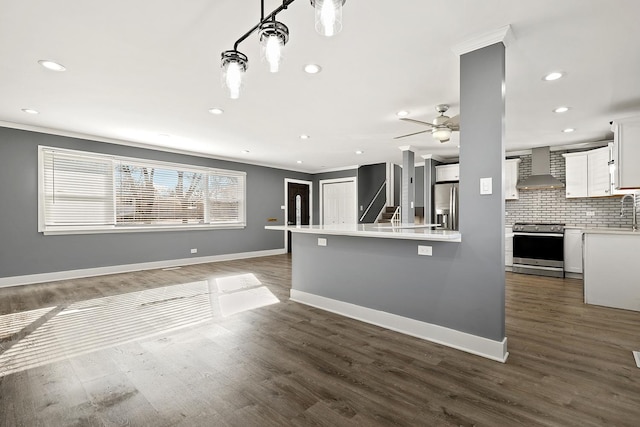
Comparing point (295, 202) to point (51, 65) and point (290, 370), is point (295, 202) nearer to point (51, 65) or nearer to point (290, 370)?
point (51, 65)

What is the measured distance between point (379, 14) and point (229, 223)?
622cm

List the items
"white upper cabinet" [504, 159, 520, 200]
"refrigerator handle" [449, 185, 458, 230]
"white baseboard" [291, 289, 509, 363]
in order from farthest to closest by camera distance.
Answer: "refrigerator handle" [449, 185, 458, 230]
"white upper cabinet" [504, 159, 520, 200]
"white baseboard" [291, 289, 509, 363]

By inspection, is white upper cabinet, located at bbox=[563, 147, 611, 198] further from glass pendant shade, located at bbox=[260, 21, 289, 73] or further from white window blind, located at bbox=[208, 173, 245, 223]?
white window blind, located at bbox=[208, 173, 245, 223]

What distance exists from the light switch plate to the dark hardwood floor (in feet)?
4.27

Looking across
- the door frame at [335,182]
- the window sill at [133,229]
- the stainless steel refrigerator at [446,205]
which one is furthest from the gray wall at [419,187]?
the window sill at [133,229]

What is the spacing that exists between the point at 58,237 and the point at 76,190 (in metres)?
0.84

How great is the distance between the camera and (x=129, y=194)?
5766 millimetres

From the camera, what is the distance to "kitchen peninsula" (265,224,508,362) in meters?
2.42

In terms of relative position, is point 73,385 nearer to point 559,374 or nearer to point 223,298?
point 223,298

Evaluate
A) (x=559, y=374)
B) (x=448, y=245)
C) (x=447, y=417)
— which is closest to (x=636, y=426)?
(x=559, y=374)

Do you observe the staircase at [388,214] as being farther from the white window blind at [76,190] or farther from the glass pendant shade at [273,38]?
the glass pendant shade at [273,38]

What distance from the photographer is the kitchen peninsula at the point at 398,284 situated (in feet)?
7.95

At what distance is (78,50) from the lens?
2.51 metres

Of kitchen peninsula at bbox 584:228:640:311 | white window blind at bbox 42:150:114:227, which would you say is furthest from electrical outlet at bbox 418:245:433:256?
white window blind at bbox 42:150:114:227
